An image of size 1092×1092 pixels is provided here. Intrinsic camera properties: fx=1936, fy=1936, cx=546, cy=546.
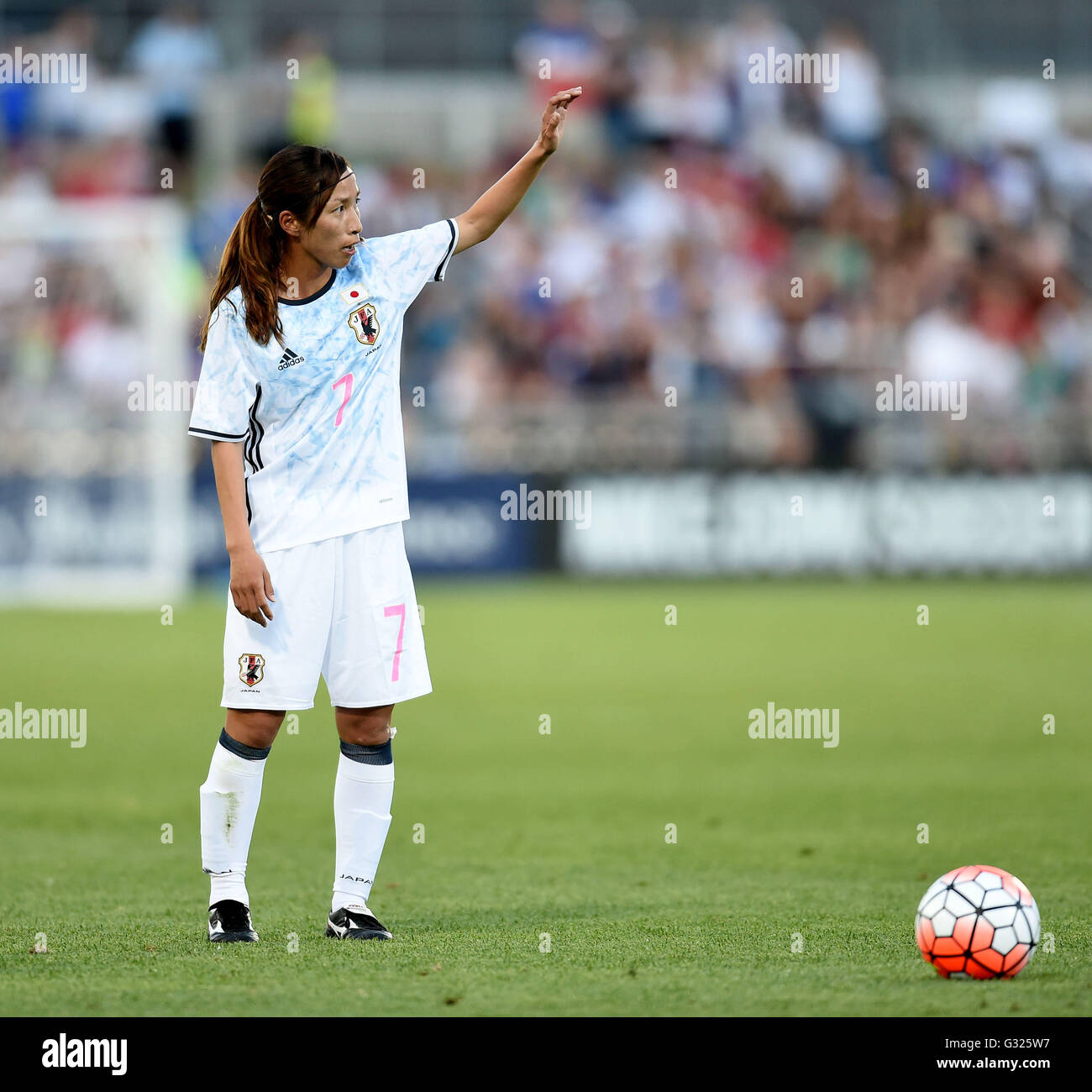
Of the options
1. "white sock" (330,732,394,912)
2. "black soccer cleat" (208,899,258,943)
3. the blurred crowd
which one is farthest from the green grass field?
the blurred crowd

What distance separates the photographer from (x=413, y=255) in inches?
243

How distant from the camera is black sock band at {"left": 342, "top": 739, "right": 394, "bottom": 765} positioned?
6098mm

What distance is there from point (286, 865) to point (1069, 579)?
14.1 m

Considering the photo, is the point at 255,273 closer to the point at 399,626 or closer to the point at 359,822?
the point at 399,626

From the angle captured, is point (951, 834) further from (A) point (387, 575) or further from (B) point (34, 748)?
(B) point (34, 748)

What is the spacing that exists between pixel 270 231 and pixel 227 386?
0.50 meters

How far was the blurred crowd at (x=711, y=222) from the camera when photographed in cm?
2114

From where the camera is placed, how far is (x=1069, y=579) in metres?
20.1

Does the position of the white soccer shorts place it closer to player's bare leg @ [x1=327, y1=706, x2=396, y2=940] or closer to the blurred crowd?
player's bare leg @ [x1=327, y1=706, x2=396, y2=940]

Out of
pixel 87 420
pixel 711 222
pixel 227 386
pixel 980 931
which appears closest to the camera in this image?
pixel 980 931

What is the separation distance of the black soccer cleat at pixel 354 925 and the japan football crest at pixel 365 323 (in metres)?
1.77

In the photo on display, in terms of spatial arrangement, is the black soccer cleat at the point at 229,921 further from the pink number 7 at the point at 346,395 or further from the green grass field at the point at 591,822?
the pink number 7 at the point at 346,395

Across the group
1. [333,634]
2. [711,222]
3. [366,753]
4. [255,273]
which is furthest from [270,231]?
[711,222]

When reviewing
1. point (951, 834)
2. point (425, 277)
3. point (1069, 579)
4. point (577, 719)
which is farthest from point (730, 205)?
point (425, 277)
